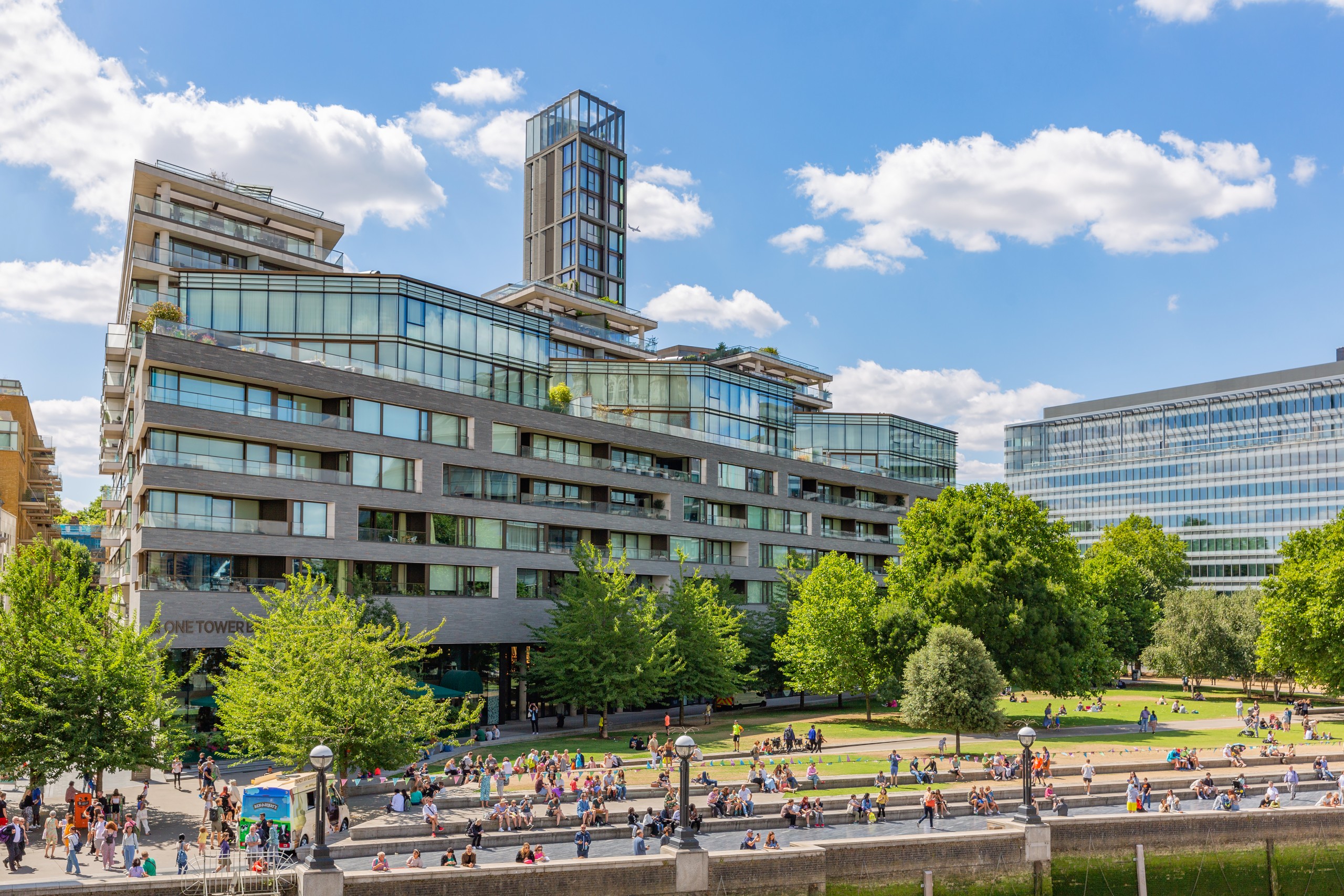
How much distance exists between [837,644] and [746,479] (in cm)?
2078

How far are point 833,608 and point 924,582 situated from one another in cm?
550

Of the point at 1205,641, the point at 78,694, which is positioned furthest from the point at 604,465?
the point at 1205,641

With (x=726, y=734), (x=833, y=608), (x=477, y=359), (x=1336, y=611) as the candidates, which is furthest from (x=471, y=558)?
(x=1336, y=611)

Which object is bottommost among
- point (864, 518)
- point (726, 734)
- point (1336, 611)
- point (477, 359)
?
point (726, 734)

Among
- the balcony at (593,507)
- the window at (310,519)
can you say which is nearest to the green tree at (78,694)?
the window at (310,519)

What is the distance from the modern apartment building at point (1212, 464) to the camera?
121938 millimetres

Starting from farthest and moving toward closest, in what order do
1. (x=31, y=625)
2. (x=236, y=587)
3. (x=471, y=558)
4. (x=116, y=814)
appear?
(x=471, y=558)
(x=236, y=587)
(x=31, y=625)
(x=116, y=814)

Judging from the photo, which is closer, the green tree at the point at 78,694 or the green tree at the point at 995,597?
the green tree at the point at 78,694

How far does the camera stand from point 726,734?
49.8 m

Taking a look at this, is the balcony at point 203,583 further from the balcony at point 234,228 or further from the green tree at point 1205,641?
the green tree at point 1205,641

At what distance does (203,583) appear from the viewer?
43531 mm

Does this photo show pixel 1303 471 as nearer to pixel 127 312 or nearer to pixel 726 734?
pixel 726 734

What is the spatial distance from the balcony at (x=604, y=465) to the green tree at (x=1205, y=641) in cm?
3616

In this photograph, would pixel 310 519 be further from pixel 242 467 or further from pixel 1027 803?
pixel 1027 803
